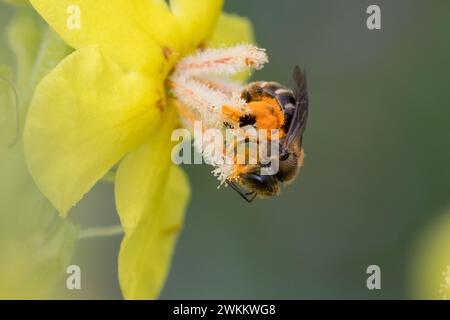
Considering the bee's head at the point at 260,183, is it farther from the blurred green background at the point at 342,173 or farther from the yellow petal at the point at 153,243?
the blurred green background at the point at 342,173

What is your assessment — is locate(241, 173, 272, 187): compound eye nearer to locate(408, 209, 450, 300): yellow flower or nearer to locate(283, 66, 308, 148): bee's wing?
locate(283, 66, 308, 148): bee's wing

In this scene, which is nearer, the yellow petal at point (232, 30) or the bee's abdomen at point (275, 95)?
the bee's abdomen at point (275, 95)

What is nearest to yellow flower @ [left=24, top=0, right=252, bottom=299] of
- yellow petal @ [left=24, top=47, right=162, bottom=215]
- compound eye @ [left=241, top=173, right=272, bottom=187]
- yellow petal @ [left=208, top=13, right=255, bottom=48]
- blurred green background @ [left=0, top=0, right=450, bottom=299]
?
yellow petal @ [left=24, top=47, right=162, bottom=215]

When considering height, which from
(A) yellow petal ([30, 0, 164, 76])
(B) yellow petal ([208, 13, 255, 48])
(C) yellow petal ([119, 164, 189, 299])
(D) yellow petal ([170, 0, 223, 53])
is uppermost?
(B) yellow petal ([208, 13, 255, 48])

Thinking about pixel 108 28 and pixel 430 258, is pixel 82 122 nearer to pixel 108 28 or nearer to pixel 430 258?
pixel 108 28

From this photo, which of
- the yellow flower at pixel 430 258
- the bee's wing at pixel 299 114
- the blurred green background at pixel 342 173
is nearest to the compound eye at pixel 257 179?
the bee's wing at pixel 299 114

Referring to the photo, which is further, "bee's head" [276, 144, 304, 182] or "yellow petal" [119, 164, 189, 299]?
"yellow petal" [119, 164, 189, 299]
